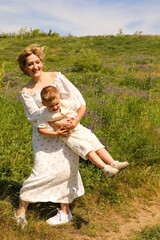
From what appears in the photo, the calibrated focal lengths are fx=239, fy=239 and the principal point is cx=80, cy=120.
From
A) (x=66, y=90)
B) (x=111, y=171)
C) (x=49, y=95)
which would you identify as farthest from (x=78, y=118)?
(x=111, y=171)

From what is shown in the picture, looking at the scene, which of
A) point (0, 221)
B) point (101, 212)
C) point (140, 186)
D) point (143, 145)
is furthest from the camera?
point (143, 145)

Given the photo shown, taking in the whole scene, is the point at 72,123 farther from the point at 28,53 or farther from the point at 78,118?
the point at 28,53

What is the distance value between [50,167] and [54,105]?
2.34 ft

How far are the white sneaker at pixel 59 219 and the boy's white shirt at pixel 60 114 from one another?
109 cm

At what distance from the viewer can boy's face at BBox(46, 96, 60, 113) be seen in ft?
8.46

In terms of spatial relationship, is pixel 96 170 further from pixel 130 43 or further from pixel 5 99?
pixel 130 43

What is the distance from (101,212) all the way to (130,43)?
22.7 meters

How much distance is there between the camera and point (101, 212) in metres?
3.15

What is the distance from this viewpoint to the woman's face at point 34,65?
113 inches

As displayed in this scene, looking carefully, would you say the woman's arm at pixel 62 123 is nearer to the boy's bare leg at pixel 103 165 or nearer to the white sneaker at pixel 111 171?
the boy's bare leg at pixel 103 165

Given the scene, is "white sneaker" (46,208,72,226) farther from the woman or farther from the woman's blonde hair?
the woman's blonde hair

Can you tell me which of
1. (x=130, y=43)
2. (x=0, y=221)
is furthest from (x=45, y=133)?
(x=130, y=43)

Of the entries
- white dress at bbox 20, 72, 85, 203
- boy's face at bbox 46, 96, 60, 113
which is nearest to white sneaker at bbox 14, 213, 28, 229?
white dress at bbox 20, 72, 85, 203

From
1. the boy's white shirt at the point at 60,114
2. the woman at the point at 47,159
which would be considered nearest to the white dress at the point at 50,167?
the woman at the point at 47,159
